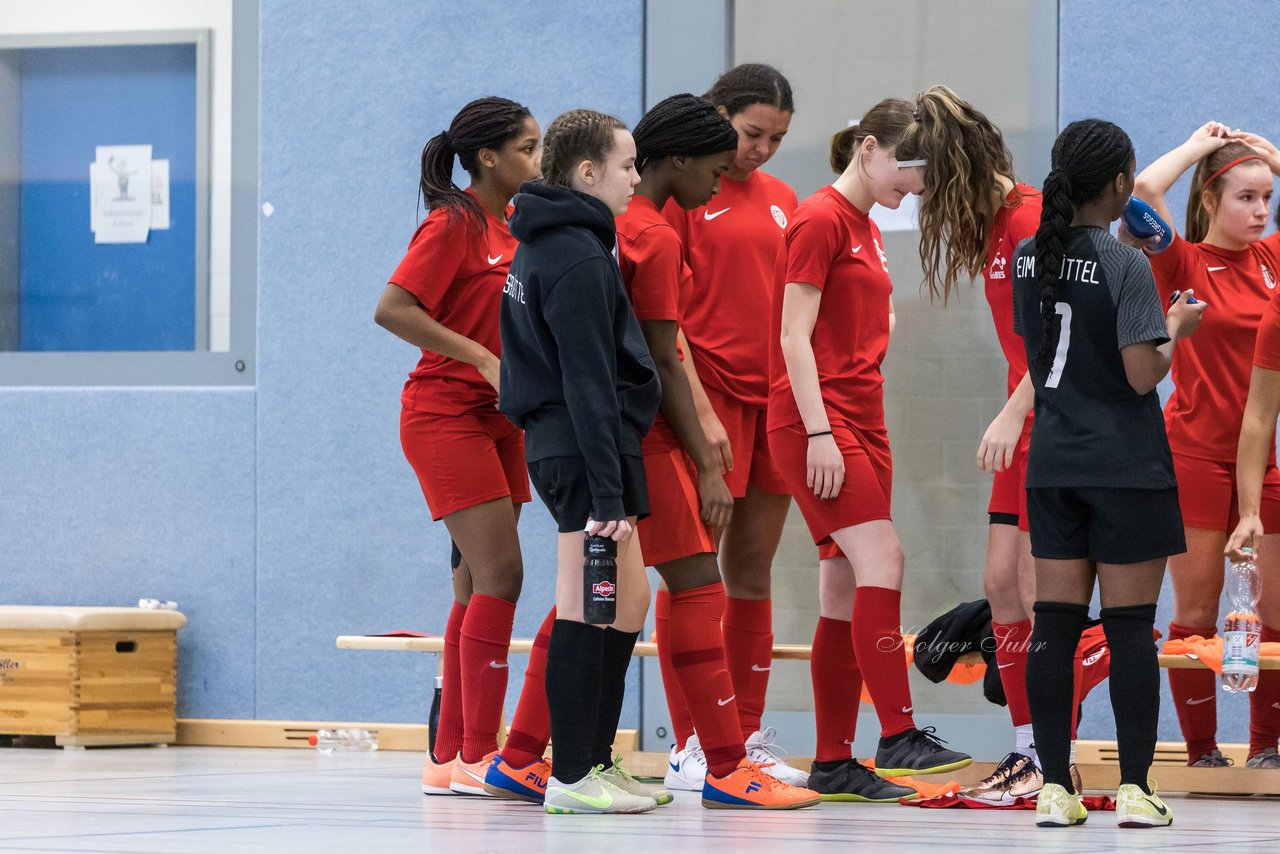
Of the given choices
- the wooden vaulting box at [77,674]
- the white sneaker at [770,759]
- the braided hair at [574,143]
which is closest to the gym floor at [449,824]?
the white sneaker at [770,759]

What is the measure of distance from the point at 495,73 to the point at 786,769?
3.06 m

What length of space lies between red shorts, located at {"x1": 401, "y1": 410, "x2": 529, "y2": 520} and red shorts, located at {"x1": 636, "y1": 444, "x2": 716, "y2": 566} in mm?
527

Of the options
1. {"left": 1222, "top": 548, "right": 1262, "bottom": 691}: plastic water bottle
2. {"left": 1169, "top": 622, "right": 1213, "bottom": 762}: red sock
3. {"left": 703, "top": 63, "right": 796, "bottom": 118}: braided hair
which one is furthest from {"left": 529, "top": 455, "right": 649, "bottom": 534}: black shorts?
{"left": 1169, "top": 622, "right": 1213, "bottom": 762}: red sock

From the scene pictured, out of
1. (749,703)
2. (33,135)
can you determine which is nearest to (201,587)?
(33,135)

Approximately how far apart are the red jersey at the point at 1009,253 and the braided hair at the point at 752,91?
70cm

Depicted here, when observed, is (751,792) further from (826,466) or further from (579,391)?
(579,391)

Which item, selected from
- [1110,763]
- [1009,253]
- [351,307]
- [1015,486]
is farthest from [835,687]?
[351,307]

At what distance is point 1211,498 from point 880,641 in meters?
1.15

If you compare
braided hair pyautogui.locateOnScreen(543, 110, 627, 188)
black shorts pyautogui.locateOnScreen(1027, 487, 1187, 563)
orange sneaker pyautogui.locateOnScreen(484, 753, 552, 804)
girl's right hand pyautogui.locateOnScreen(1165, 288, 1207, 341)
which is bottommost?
orange sneaker pyautogui.locateOnScreen(484, 753, 552, 804)

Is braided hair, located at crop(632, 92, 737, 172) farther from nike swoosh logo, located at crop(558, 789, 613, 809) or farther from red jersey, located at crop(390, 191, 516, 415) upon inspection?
nike swoosh logo, located at crop(558, 789, 613, 809)

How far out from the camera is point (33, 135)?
6.73 m

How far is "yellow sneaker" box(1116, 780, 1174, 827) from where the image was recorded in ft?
10.4

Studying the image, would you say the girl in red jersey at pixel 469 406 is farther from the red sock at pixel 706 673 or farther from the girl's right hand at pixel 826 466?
the girl's right hand at pixel 826 466

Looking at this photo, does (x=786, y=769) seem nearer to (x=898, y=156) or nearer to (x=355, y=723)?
(x=898, y=156)
